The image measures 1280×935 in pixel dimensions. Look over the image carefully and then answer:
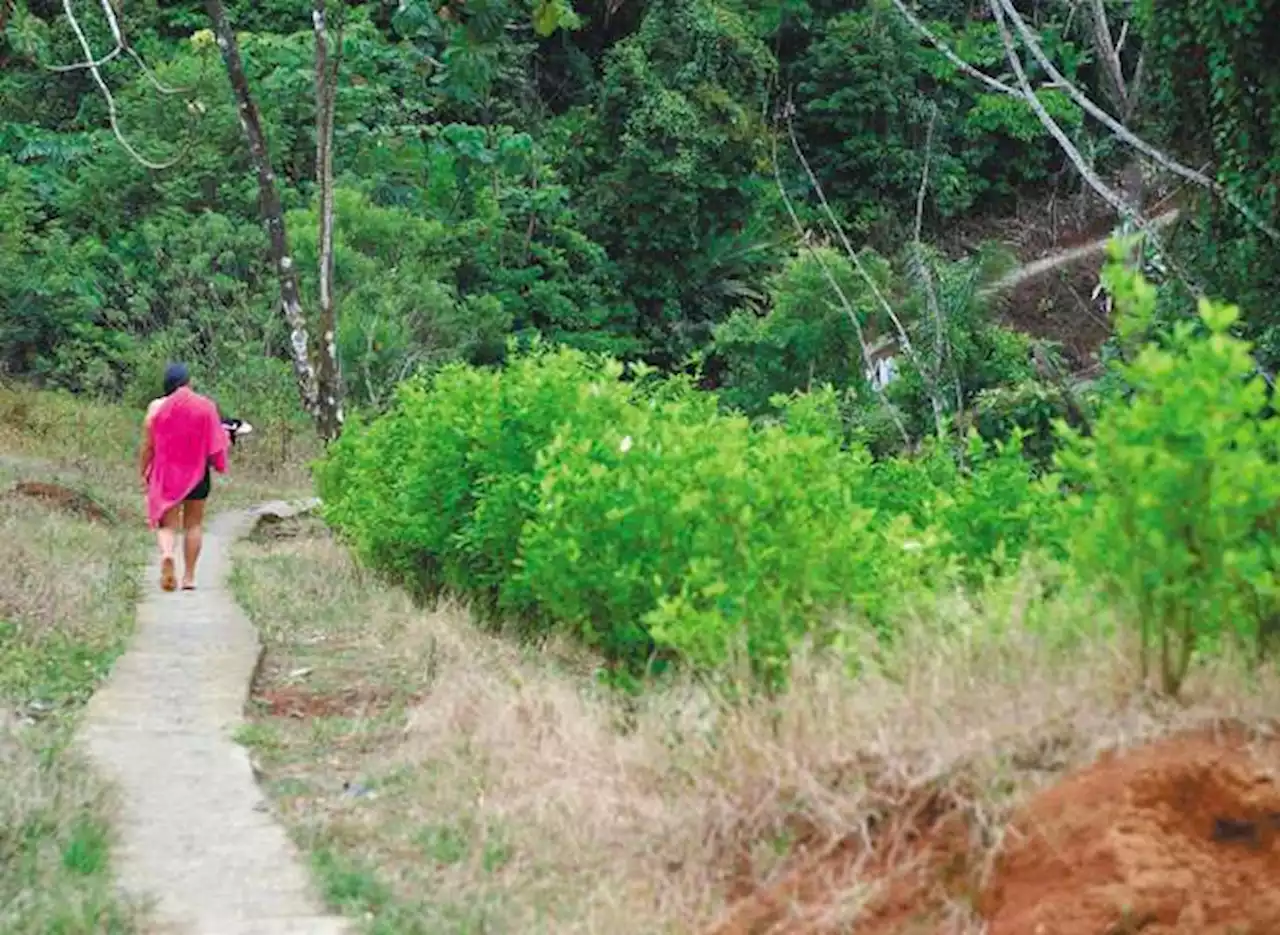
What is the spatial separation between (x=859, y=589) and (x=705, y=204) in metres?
36.5

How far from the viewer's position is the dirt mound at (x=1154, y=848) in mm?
4426

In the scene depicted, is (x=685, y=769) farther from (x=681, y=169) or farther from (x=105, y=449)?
(x=681, y=169)

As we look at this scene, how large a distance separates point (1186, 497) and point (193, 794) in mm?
4008

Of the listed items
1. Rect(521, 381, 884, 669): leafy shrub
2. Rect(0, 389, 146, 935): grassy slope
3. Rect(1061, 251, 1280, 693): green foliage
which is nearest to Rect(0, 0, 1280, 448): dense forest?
Rect(0, 389, 146, 935): grassy slope

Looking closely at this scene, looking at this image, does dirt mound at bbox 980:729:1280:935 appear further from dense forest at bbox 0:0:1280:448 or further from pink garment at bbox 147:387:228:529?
dense forest at bbox 0:0:1280:448

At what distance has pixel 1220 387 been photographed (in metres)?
4.88

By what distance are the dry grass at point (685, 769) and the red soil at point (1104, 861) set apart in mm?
57

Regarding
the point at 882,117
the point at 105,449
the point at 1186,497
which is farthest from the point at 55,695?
the point at 882,117

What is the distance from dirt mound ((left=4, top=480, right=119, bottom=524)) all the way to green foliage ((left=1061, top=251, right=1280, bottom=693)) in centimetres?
1465

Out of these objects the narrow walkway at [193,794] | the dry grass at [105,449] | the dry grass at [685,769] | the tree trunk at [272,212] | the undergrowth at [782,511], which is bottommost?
the dry grass at [105,449]

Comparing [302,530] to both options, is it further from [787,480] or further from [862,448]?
[787,480]

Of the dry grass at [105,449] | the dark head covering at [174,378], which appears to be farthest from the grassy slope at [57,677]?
the dark head covering at [174,378]

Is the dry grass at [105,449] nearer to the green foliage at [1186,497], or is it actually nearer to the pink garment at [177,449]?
the pink garment at [177,449]

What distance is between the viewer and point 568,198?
43000mm
